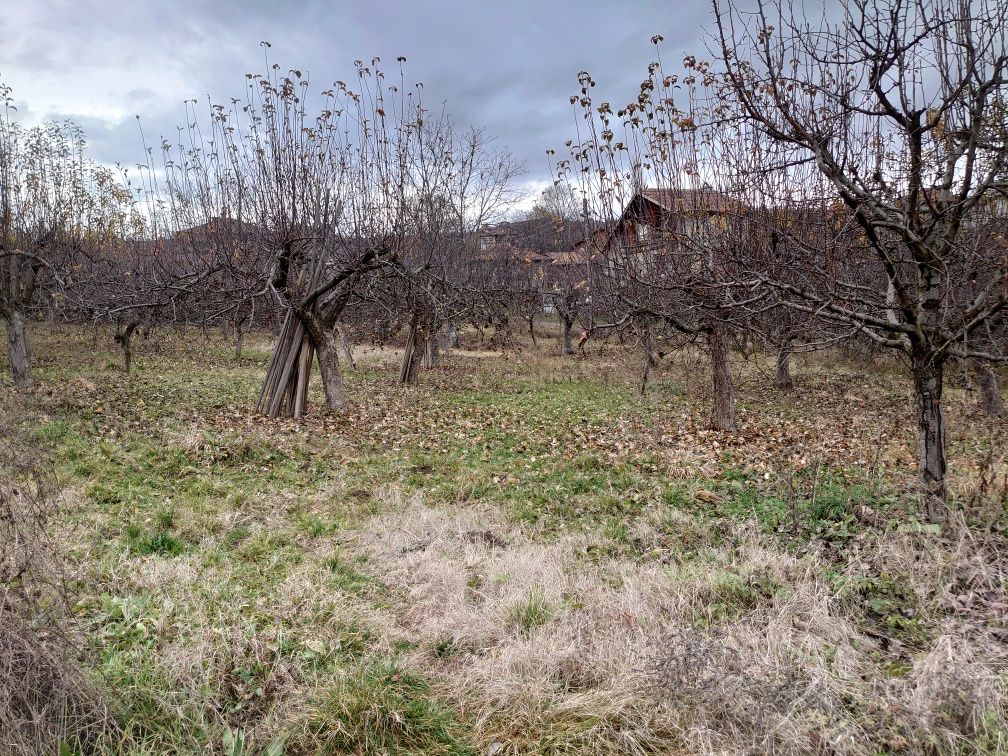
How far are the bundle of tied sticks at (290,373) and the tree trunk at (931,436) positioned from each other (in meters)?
8.50

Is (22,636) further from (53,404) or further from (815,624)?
(53,404)

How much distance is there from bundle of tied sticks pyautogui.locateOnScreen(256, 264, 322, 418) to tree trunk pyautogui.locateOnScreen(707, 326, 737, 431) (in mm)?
6727

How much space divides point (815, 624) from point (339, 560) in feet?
10.6

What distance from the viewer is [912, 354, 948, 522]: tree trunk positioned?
4289 mm

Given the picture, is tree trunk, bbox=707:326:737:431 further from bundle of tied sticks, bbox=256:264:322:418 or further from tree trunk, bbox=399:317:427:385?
tree trunk, bbox=399:317:427:385

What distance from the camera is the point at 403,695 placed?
279 cm

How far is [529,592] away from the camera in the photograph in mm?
3770

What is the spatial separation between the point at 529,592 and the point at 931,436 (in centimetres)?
330

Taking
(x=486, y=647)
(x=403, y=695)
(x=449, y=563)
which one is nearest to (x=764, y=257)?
(x=449, y=563)

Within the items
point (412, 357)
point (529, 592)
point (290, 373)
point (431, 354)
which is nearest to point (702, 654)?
point (529, 592)

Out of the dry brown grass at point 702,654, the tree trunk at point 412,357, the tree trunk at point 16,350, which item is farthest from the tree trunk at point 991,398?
the tree trunk at point 16,350

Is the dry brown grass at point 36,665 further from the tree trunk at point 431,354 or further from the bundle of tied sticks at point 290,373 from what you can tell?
the tree trunk at point 431,354

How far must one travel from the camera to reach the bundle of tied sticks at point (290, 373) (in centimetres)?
1002

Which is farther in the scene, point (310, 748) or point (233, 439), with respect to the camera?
point (233, 439)
